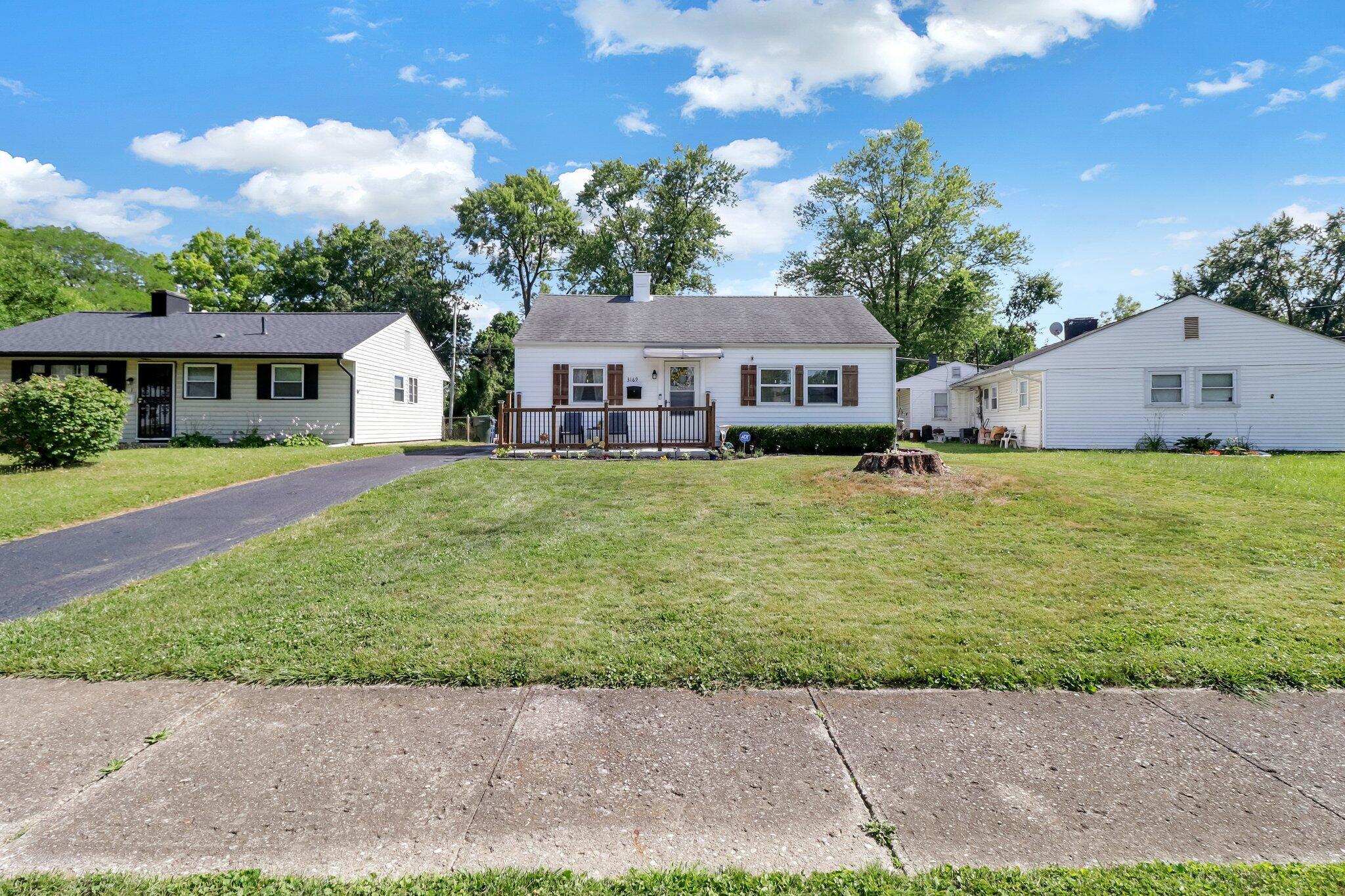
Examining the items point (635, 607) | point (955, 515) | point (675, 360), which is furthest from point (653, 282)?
point (635, 607)

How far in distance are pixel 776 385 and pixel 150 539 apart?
46.8 feet

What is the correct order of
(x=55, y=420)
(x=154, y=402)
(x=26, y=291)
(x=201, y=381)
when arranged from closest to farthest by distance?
(x=55, y=420) → (x=154, y=402) → (x=201, y=381) → (x=26, y=291)

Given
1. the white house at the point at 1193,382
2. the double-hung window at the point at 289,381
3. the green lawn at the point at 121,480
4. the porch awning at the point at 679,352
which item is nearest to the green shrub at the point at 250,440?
the double-hung window at the point at 289,381

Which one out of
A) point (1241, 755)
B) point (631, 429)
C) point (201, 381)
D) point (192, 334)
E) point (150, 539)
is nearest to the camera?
point (1241, 755)

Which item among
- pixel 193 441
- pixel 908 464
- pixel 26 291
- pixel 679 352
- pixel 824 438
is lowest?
pixel 908 464

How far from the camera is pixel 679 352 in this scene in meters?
16.8

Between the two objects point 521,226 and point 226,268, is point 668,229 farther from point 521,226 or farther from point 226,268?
point 226,268

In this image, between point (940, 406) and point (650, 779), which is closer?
point (650, 779)

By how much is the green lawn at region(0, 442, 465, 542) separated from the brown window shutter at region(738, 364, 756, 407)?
33.8 ft

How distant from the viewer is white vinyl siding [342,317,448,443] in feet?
62.8

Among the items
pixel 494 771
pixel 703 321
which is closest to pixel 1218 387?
pixel 703 321

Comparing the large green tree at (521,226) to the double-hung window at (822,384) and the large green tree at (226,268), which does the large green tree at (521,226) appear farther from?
the double-hung window at (822,384)

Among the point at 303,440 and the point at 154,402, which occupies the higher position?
the point at 154,402

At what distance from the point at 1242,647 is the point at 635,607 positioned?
3841mm
